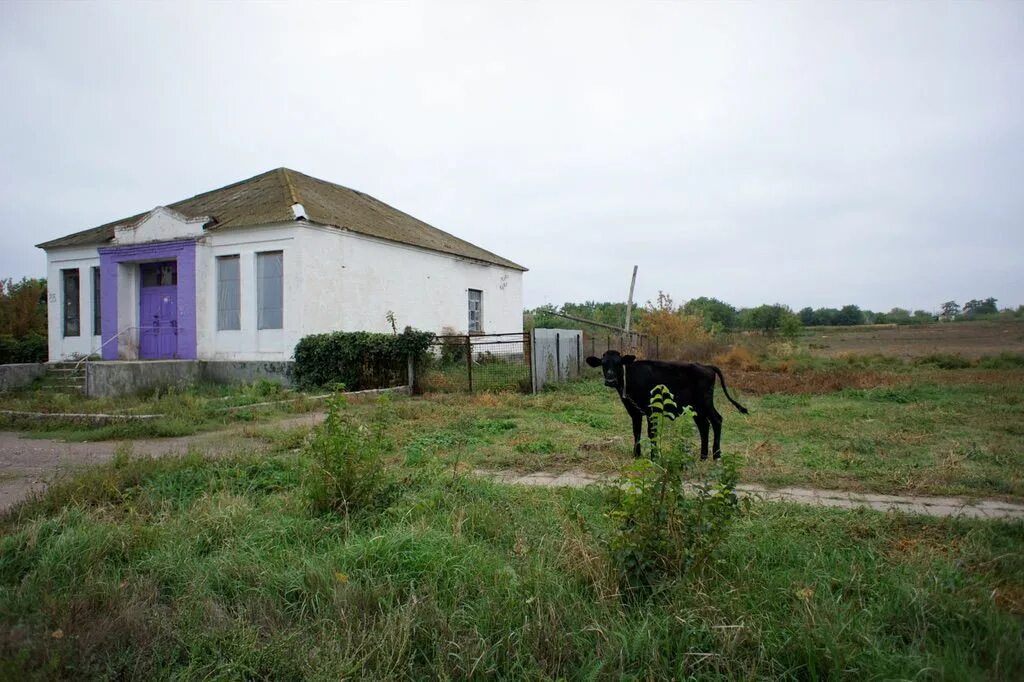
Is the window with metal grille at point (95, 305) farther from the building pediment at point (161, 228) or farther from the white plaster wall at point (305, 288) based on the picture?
the building pediment at point (161, 228)

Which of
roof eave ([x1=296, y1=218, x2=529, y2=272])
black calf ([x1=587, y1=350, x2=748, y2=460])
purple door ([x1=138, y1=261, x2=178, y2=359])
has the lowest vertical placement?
black calf ([x1=587, y1=350, x2=748, y2=460])

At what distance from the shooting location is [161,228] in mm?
17609

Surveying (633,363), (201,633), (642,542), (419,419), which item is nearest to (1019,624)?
(642,542)

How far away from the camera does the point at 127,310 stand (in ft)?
60.6

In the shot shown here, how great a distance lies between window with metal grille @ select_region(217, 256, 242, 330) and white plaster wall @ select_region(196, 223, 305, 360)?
0.14 meters

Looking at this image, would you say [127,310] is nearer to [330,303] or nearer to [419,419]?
[330,303]

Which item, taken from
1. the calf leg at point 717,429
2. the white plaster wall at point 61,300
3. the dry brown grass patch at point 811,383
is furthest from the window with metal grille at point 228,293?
the dry brown grass patch at point 811,383

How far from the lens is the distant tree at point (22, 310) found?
24.4 metres

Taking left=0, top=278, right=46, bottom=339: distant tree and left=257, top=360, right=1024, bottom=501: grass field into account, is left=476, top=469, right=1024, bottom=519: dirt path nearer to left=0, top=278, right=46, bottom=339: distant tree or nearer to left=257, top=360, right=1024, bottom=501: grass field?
left=257, top=360, right=1024, bottom=501: grass field

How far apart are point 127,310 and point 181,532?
17.5 meters

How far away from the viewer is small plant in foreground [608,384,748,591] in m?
3.41

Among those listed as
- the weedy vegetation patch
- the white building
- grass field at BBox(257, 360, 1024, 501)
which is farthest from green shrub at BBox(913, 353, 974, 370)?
the weedy vegetation patch

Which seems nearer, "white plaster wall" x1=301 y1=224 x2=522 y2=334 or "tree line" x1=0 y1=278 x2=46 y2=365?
"white plaster wall" x1=301 y1=224 x2=522 y2=334

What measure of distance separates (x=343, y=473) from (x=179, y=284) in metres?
15.6
